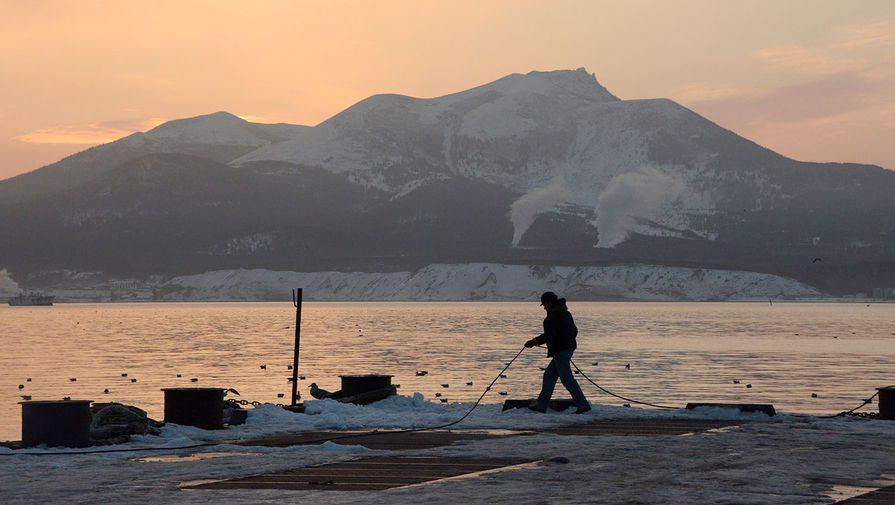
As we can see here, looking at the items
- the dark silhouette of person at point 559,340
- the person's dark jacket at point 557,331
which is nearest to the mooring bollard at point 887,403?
the dark silhouette of person at point 559,340

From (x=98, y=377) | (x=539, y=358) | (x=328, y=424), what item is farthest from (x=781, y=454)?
(x=539, y=358)

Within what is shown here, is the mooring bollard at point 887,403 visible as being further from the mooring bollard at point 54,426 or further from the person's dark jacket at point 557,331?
the mooring bollard at point 54,426

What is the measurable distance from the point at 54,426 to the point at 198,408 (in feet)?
10.9

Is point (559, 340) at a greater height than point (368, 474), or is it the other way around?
point (559, 340)

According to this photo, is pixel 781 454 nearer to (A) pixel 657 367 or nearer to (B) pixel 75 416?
(B) pixel 75 416

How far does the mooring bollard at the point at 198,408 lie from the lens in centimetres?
2275

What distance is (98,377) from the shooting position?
172ft

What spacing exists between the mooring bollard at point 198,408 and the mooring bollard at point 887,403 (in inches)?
510

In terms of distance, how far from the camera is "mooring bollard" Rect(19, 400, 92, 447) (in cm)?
1992

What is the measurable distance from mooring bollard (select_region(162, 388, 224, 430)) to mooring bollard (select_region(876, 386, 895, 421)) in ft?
42.5

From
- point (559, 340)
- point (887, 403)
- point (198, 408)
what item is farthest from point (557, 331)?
point (198, 408)

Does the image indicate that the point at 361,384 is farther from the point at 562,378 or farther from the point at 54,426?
the point at 54,426

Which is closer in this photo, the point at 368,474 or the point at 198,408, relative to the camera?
the point at 368,474

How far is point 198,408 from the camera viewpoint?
2278 cm
